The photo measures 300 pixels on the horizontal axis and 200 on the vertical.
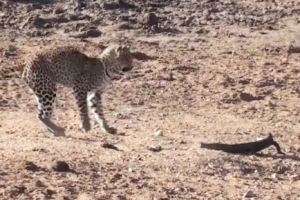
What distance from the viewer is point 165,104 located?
1502cm

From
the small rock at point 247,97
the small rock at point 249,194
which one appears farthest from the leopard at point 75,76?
the small rock at point 249,194

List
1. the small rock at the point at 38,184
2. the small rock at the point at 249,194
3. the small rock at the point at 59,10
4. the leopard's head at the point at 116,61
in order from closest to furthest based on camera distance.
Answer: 1. the small rock at the point at 38,184
2. the small rock at the point at 249,194
3. the leopard's head at the point at 116,61
4. the small rock at the point at 59,10

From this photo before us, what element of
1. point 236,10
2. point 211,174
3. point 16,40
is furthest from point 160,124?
point 236,10

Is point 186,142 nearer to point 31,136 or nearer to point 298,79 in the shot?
point 31,136

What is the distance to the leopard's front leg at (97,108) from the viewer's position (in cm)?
1323

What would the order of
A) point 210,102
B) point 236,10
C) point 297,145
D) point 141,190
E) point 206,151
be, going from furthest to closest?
point 236,10
point 210,102
point 297,145
point 206,151
point 141,190

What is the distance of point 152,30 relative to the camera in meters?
19.1

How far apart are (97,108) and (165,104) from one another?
5.15 ft

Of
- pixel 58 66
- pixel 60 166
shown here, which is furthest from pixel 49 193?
pixel 58 66

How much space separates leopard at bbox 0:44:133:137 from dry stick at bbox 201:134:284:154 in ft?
5.00

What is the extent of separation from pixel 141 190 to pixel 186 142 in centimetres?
241

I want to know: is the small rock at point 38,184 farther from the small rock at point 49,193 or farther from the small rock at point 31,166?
the small rock at point 31,166

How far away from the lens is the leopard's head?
1389 cm

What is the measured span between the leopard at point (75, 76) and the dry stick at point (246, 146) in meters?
1.52
